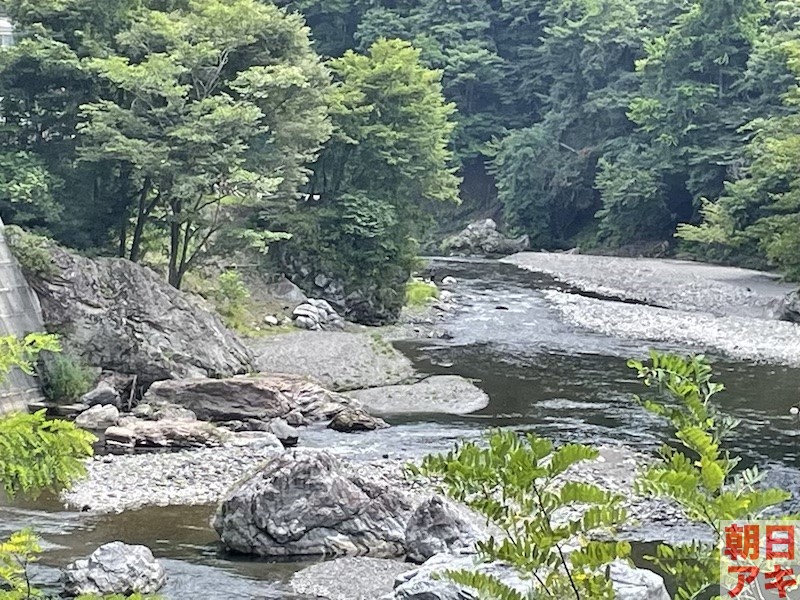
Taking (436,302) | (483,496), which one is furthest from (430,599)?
(436,302)

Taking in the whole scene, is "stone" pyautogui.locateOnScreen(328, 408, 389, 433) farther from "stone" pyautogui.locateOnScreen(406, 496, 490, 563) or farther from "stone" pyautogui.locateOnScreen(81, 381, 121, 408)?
"stone" pyautogui.locateOnScreen(406, 496, 490, 563)

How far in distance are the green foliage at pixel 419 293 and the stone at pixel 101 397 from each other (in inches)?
557

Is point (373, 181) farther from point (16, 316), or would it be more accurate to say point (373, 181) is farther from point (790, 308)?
point (16, 316)

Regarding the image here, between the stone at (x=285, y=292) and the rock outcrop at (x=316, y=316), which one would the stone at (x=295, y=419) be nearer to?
the rock outcrop at (x=316, y=316)

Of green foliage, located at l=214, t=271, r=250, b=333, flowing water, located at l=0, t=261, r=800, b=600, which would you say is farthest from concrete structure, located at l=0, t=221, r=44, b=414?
green foliage, located at l=214, t=271, r=250, b=333

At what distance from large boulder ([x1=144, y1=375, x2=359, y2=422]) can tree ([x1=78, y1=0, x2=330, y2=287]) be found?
5.08 metres

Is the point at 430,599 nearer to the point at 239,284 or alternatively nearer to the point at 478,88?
the point at 239,284

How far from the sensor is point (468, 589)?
24.3ft

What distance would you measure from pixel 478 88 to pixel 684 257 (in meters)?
20.2

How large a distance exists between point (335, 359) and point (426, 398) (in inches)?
141

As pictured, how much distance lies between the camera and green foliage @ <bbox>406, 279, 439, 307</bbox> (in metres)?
32.5

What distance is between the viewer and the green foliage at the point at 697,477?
2.98 meters

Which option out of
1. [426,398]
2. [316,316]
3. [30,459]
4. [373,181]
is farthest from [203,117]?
[30,459]

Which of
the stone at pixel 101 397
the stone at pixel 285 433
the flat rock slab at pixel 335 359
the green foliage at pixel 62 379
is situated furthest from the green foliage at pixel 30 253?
the stone at pixel 285 433
